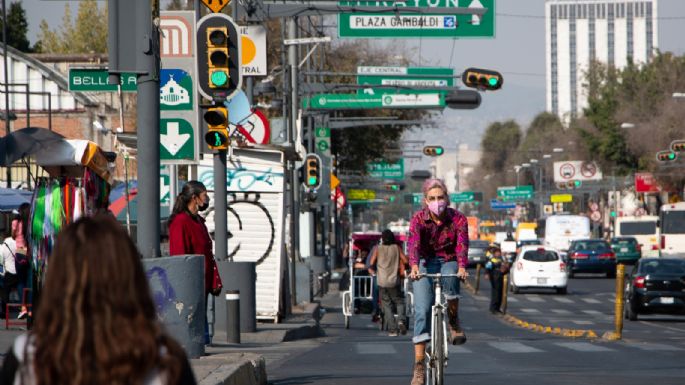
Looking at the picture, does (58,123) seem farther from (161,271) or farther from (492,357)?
(161,271)

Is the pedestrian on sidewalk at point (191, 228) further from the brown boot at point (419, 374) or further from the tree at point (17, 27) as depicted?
the tree at point (17, 27)

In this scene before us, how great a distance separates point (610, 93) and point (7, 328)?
77821 mm

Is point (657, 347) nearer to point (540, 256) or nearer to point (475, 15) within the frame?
point (475, 15)

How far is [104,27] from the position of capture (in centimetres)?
8156

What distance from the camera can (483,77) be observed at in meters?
28.6

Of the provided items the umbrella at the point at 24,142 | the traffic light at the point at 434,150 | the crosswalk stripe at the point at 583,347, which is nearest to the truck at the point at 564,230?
the traffic light at the point at 434,150

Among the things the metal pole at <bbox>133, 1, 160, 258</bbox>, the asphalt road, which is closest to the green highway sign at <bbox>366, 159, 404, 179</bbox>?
the asphalt road

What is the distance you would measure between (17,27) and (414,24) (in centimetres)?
4980

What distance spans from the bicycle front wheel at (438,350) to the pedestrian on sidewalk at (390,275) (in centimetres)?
1245

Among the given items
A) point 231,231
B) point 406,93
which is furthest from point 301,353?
point 406,93

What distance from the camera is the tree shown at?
2862 inches

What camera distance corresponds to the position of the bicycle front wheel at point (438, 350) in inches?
435

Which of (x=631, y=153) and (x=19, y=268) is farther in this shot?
(x=631, y=153)

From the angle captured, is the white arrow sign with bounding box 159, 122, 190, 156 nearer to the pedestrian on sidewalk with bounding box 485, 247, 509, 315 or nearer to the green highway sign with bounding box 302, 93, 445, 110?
the pedestrian on sidewalk with bounding box 485, 247, 509, 315
